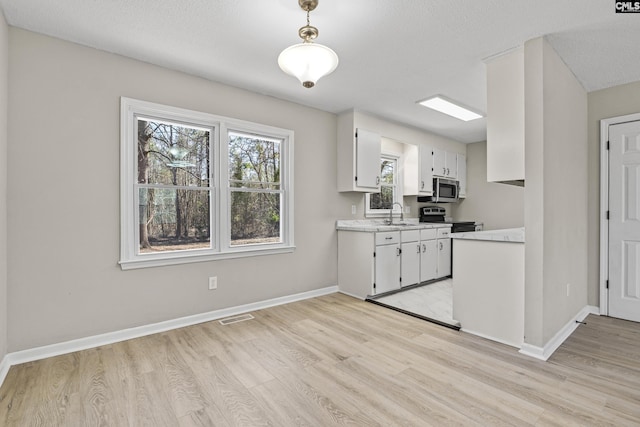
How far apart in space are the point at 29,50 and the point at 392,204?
4.48 m

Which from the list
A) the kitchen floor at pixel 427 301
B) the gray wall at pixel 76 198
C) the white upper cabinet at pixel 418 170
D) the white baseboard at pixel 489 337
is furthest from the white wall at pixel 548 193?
the gray wall at pixel 76 198

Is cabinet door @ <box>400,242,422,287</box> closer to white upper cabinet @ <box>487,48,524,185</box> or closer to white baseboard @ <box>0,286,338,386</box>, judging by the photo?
white baseboard @ <box>0,286,338,386</box>

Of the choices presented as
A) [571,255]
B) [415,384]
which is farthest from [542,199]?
[415,384]

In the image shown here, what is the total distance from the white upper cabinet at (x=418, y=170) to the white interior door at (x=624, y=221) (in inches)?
88.5

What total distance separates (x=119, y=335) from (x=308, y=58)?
8.67 ft

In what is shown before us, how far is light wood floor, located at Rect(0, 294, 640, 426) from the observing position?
1706 mm

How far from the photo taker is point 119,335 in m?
2.66

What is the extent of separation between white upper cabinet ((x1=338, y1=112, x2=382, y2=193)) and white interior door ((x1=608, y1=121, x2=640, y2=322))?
2514 mm

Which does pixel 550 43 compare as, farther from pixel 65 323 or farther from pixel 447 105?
pixel 65 323

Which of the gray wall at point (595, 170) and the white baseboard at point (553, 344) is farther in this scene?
the gray wall at point (595, 170)

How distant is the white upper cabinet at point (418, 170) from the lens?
5.04m

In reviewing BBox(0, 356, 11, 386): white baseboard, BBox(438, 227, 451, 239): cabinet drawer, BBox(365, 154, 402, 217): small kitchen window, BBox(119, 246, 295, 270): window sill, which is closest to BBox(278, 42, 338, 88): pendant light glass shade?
BBox(119, 246, 295, 270): window sill

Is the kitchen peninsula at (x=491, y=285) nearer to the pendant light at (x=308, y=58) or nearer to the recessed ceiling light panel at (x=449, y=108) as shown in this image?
the recessed ceiling light panel at (x=449, y=108)

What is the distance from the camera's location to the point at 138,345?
8.46ft
